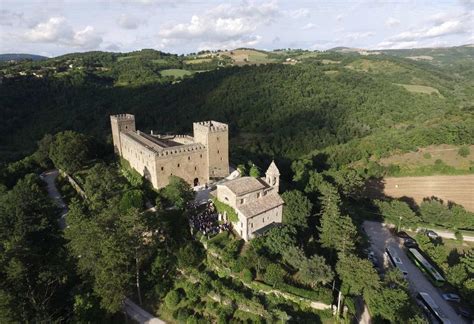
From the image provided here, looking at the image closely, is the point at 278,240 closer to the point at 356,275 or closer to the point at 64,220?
the point at 356,275

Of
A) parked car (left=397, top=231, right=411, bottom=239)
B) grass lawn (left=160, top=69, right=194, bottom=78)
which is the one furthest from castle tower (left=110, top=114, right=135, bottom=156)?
grass lawn (left=160, top=69, right=194, bottom=78)

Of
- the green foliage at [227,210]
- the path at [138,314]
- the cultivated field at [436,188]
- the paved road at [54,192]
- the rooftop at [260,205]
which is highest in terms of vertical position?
the rooftop at [260,205]

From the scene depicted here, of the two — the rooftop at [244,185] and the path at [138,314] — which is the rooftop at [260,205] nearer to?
the rooftop at [244,185]

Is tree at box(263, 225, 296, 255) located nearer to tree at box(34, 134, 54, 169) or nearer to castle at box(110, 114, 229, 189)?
castle at box(110, 114, 229, 189)

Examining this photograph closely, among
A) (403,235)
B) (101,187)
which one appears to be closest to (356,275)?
(403,235)

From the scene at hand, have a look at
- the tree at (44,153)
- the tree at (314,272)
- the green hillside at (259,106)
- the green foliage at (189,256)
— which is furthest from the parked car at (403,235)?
the tree at (44,153)

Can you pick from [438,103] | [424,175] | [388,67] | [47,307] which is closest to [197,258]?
[47,307]
